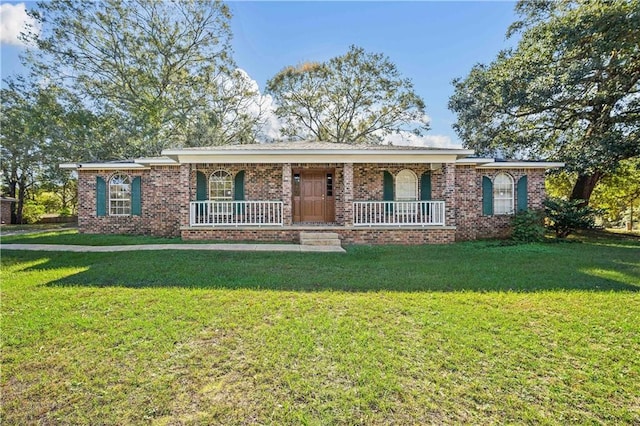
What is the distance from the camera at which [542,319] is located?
3699 millimetres

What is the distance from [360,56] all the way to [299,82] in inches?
197

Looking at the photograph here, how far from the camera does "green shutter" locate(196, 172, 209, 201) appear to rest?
1153cm

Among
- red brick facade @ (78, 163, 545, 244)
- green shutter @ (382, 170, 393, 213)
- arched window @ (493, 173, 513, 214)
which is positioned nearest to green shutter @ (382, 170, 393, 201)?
green shutter @ (382, 170, 393, 213)

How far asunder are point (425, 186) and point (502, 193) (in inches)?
114

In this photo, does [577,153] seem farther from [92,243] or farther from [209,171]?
[92,243]

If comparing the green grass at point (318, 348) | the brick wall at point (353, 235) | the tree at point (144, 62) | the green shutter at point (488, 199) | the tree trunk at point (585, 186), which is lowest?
the green grass at point (318, 348)

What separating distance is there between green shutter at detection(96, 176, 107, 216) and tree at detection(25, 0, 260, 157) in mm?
7407

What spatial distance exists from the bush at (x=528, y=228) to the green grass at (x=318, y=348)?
5.00 metres

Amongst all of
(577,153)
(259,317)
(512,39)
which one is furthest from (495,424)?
(512,39)

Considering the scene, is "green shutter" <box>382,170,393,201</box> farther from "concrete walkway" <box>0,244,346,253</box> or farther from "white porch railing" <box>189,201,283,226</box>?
"white porch railing" <box>189,201,283,226</box>

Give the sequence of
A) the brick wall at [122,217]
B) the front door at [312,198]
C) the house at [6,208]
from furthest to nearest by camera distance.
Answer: the house at [6,208] < the front door at [312,198] < the brick wall at [122,217]

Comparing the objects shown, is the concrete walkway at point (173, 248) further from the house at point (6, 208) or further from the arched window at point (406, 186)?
the house at point (6, 208)

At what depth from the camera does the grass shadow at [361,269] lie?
5.05 metres

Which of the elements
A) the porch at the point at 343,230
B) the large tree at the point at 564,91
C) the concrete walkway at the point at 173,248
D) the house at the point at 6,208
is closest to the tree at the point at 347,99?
the large tree at the point at 564,91
